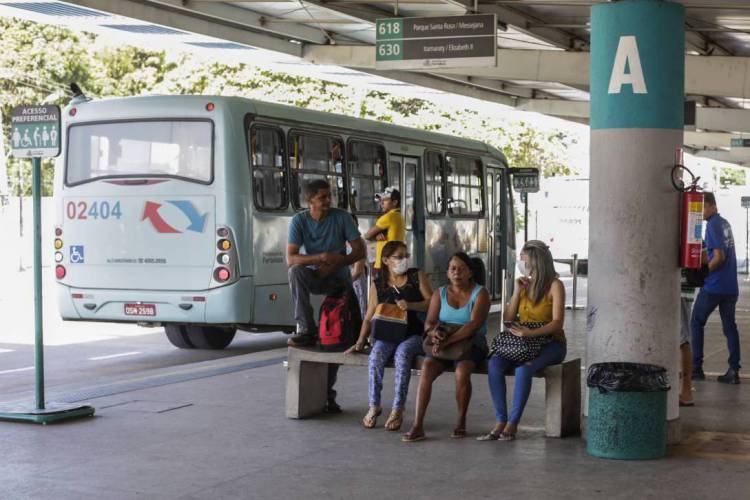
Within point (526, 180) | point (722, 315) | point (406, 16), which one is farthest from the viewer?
point (526, 180)

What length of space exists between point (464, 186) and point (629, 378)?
44.9ft

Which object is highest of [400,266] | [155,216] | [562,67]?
[562,67]

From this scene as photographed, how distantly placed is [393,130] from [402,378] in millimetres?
9986

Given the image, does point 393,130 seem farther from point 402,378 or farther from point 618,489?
point 618,489

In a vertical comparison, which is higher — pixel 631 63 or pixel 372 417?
pixel 631 63

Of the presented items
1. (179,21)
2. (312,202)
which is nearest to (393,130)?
(179,21)

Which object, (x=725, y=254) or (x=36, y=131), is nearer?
(x=36, y=131)

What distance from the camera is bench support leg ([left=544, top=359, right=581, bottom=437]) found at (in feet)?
30.7

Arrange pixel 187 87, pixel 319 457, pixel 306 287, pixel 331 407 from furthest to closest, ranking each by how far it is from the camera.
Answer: pixel 187 87 → pixel 306 287 → pixel 331 407 → pixel 319 457

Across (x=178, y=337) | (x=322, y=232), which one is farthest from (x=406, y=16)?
(x=322, y=232)

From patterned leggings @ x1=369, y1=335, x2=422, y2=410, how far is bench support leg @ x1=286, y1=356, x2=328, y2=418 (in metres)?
0.70

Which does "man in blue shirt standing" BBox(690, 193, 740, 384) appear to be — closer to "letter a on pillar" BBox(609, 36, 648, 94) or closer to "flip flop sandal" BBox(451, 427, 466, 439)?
"letter a on pillar" BBox(609, 36, 648, 94)

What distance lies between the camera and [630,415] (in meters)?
8.52

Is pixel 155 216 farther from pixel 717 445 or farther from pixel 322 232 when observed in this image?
pixel 717 445
